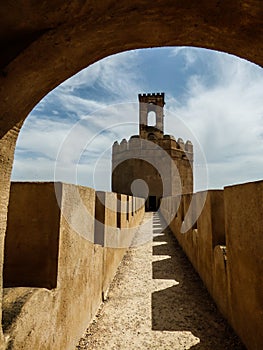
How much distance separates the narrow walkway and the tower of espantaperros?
19817 millimetres

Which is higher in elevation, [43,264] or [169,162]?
[169,162]

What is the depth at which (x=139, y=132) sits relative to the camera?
89.0ft

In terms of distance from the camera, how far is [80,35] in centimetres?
140

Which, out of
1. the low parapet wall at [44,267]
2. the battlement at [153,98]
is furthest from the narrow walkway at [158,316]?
the battlement at [153,98]

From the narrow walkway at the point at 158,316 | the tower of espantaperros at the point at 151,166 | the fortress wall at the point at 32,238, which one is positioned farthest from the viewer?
the tower of espantaperros at the point at 151,166

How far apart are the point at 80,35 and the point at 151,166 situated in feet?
78.2

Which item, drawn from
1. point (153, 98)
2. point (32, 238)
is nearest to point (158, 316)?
point (32, 238)

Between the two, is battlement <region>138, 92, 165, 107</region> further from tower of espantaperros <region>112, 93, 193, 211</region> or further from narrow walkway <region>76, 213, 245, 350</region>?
narrow walkway <region>76, 213, 245, 350</region>

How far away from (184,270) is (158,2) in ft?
15.3

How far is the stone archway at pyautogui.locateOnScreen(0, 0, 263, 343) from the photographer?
Answer: 1205 millimetres

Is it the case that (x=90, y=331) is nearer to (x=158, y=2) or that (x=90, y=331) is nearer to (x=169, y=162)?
(x=158, y=2)

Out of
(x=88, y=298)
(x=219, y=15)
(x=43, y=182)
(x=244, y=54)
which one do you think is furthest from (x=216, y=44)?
(x=88, y=298)

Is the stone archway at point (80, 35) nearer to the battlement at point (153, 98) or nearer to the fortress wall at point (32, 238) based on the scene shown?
the fortress wall at point (32, 238)

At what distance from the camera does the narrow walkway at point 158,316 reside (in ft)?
8.21
